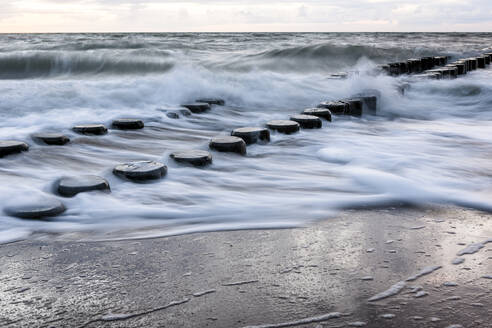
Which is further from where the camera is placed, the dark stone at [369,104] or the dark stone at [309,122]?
the dark stone at [369,104]

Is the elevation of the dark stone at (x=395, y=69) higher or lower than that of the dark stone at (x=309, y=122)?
higher

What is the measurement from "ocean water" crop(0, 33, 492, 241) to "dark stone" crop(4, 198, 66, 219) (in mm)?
39

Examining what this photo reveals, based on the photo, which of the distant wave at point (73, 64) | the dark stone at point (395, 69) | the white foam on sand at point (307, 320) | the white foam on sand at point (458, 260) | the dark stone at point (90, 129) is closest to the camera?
the white foam on sand at point (307, 320)

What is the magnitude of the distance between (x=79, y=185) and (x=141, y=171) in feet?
1.16

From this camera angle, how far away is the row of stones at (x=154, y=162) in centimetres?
209

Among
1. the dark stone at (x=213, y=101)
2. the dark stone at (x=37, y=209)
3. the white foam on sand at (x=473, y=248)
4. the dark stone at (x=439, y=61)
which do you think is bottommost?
the white foam on sand at (x=473, y=248)

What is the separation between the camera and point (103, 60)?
470 inches

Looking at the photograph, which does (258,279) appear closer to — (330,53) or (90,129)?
(90,129)

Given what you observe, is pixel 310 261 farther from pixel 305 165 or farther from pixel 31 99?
pixel 31 99

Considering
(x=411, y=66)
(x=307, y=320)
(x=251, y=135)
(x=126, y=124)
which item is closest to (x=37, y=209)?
(x=307, y=320)

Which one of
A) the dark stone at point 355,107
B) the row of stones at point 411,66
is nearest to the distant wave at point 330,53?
the row of stones at point 411,66

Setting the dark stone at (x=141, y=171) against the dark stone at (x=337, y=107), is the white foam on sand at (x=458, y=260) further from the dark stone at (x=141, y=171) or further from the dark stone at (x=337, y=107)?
the dark stone at (x=337, y=107)

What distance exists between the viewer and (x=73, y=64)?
38.9 ft

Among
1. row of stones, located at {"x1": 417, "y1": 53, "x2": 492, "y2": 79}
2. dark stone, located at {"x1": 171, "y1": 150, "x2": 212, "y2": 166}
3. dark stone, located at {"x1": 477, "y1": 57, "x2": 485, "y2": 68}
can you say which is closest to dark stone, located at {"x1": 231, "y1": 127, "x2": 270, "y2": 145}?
dark stone, located at {"x1": 171, "y1": 150, "x2": 212, "y2": 166}
